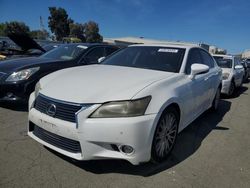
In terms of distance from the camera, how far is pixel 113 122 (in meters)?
2.39

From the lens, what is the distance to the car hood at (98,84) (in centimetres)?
254

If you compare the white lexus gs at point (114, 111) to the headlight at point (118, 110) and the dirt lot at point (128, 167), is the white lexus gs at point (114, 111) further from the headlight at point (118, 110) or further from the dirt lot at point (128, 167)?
the dirt lot at point (128, 167)

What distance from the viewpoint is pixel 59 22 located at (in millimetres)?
64312

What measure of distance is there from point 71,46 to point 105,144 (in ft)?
14.1

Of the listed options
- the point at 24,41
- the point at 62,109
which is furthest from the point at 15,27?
the point at 62,109

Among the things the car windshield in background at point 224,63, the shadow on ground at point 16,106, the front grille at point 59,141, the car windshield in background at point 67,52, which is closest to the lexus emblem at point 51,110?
the front grille at point 59,141

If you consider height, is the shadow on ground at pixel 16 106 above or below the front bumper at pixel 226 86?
below

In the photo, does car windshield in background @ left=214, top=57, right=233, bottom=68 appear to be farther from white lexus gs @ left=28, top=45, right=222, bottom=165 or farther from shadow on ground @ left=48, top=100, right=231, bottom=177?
white lexus gs @ left=28, top=45, right=222, bottom=165

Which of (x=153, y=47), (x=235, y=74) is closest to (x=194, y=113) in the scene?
(x=153, y=47)

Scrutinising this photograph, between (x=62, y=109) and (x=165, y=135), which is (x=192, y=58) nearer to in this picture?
(x=165, y=135)

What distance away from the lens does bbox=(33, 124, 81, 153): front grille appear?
8.25ft

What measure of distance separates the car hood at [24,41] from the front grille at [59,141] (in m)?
6.04

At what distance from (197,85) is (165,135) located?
4.02 feet

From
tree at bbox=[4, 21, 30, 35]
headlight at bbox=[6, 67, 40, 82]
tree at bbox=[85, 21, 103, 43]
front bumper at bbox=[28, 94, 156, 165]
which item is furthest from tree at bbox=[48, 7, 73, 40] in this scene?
front bumper at bbox=[28, 94, 156, 165]
